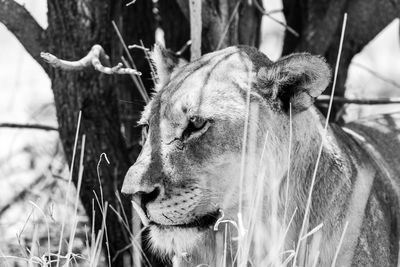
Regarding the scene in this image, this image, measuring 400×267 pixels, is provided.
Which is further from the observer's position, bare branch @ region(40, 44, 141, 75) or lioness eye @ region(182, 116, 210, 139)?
bare branch @ region(40, 44, 141, 75)

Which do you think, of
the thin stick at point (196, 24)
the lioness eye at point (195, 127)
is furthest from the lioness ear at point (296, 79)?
the thin stick at point (196, 24)

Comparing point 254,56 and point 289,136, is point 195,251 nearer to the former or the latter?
point 289,136

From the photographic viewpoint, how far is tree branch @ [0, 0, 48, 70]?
4.88 meters

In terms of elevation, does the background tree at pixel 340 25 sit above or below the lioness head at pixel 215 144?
above

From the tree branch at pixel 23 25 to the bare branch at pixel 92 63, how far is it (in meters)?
0.47

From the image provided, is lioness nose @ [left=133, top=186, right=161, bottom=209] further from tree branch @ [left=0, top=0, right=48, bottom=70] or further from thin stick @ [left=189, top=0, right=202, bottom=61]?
tree branch @ [left=0, top=0, right=48, bottom=70]

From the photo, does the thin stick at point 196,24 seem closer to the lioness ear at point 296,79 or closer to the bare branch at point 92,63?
the bare branch at point 92,63

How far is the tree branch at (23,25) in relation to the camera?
192 inches

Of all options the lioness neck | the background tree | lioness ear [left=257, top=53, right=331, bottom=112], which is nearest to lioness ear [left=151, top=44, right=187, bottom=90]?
lioness ear [left=257, top=53, right=331, bottom=112]

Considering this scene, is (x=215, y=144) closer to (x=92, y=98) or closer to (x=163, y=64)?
(x=163, y=64)

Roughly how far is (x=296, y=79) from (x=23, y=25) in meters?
1.94

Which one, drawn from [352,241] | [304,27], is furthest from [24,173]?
[352,241]

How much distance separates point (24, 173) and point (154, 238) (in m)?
2.93

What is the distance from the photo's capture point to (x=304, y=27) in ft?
19.4
